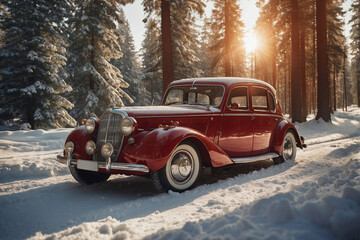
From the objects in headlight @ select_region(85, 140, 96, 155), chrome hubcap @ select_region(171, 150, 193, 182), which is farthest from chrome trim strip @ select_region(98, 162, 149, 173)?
headlight @ select_region(85, 140, 96, 155)

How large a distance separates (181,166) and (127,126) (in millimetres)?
1063

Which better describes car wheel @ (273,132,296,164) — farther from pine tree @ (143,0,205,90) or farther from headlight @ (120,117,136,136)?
pine tree @ (143,0,205,90)

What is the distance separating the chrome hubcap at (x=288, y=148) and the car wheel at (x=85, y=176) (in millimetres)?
4324

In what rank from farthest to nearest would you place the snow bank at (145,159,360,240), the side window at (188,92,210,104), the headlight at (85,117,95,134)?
the side window at (188,92,210,104)
the headlight at (85,117,95,134)
the snow bank at (145,159,360,240)

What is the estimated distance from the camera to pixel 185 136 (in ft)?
14.9

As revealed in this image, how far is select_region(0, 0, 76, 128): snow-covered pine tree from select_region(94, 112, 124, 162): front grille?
10.0m

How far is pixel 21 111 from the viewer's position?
45.9 ft

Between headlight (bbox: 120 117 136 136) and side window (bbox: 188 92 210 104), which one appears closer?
→ headlight (bbox: 120 117 136 136)

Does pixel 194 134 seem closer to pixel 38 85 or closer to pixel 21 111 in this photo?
pixel 38 85

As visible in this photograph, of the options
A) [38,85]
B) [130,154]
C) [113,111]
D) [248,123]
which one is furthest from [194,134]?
[38,85]

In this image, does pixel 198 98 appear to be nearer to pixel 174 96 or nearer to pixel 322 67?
pixel 174 96

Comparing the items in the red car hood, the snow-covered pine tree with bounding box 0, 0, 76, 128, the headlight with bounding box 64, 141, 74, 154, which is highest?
the snow-covered pine tree with bounding box 0, 0, 76, 128

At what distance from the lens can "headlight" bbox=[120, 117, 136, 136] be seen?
445cm

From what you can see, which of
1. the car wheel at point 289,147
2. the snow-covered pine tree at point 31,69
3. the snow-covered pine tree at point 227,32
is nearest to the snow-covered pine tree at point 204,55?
the snow-covered pine tree at point 227,32
